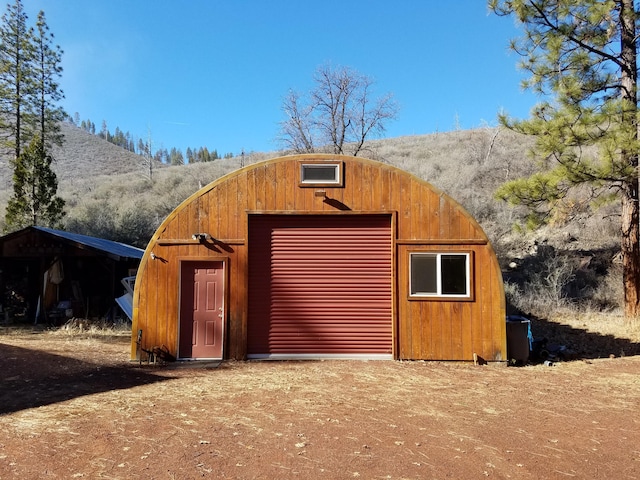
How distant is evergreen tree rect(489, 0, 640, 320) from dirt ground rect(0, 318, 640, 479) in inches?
202

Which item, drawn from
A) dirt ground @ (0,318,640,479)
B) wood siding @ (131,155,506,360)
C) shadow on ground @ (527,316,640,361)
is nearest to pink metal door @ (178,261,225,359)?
wood siding @ (131,155,506,360)

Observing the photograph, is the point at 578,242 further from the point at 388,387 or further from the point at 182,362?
the point at 182,362

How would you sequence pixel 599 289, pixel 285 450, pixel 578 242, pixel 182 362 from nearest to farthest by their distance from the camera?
pixel 285 450, pixel 182 362, pixel 599 289, pixel 578 242

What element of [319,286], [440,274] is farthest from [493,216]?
[319,286]

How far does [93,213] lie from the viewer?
30094mm

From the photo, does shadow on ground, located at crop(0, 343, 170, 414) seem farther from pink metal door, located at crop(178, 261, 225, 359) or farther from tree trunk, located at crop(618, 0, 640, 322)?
tree trunk, located at crop(618, 0, 640, 322)

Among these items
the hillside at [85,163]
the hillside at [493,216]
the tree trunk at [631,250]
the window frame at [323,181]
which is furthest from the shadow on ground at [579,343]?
the hillside at [85,163]

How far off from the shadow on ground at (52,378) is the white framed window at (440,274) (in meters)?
5.23

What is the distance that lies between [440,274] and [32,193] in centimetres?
2097

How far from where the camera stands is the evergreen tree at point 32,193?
22219mm

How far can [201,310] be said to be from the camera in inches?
387

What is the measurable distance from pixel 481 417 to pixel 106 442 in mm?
4488

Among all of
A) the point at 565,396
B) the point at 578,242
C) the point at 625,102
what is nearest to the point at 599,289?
the point at 578,242

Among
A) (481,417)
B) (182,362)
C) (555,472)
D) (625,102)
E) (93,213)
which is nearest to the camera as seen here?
(555,472)
